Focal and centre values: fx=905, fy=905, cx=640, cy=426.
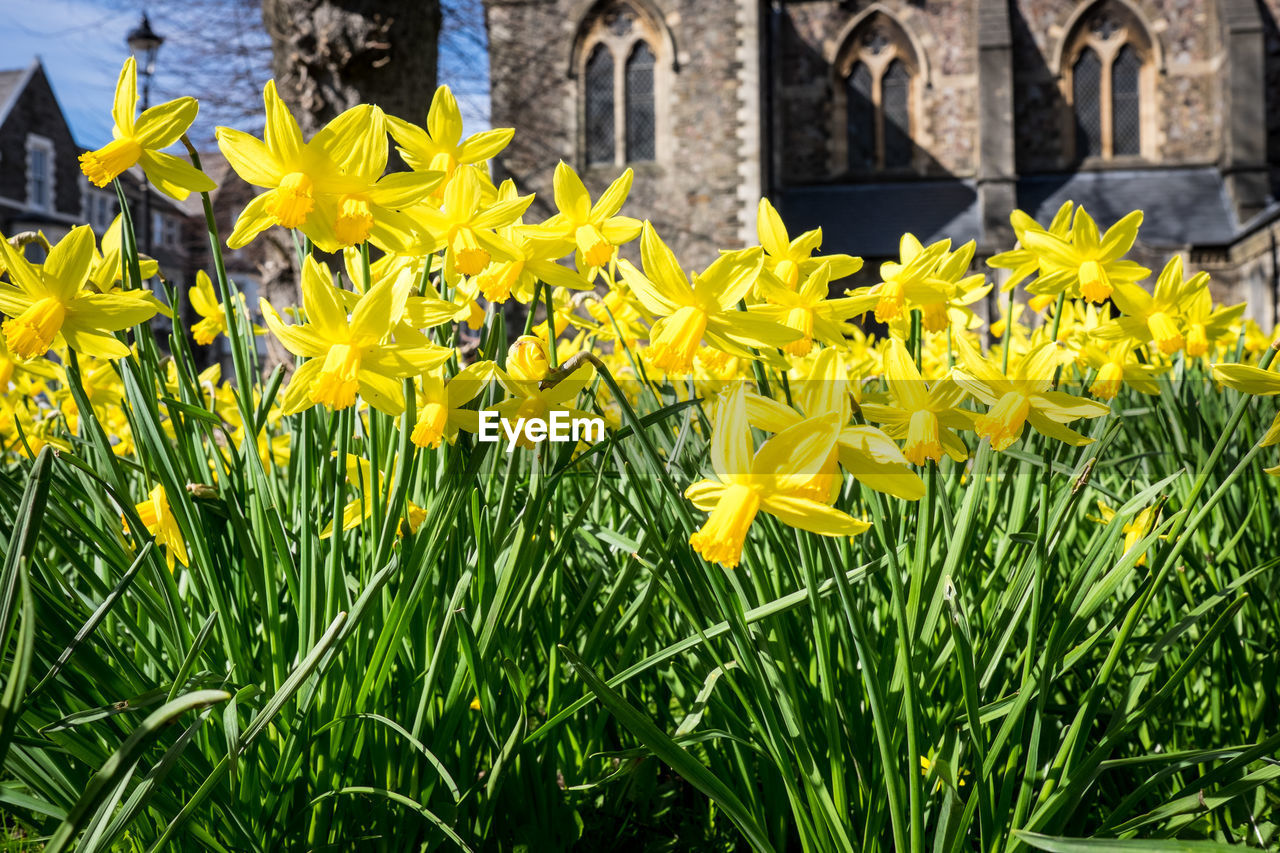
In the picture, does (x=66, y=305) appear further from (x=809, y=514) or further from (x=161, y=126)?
(x=809, y=514)

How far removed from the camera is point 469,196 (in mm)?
733

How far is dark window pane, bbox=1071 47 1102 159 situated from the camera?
563 inches

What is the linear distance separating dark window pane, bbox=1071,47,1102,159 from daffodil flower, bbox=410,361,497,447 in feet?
52.1

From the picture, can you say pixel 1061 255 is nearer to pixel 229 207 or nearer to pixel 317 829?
pixel 317 829

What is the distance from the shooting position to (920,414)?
66 centimetres

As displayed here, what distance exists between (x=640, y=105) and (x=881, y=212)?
399cm

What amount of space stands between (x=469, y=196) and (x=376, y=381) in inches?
7.5

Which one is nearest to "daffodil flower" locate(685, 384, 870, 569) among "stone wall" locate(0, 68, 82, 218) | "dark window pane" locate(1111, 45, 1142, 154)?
"dark window pane" locate(1111, 45, 1142, 154)

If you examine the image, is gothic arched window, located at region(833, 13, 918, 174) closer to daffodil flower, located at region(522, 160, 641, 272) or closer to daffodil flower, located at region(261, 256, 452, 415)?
daffodil flower, located at region(522, 160, 641, 272)

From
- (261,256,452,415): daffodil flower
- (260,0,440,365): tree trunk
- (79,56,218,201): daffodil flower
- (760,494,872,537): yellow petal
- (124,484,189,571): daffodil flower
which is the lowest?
(124,484,189,571): daffodil flower

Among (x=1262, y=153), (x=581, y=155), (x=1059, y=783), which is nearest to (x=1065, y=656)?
(x=1059, y=783)

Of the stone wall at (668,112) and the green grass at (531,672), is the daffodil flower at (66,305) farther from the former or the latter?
the stone wall at (668,112)

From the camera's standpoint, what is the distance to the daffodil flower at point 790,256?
2.73 ft

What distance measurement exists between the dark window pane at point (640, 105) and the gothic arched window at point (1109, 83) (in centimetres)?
661
